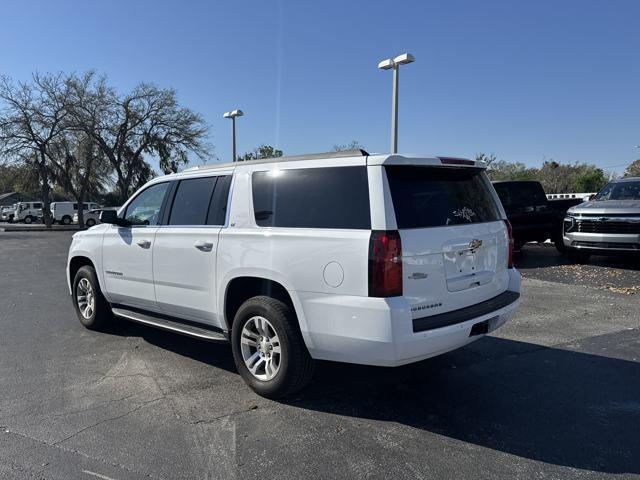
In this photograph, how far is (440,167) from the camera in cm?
395

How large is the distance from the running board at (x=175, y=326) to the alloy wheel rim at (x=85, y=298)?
1.99 ft

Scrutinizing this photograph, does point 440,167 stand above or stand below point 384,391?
above

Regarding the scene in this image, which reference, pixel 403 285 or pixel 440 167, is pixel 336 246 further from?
pixel 440 167

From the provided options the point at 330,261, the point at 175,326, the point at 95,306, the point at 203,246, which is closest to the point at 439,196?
the point at 330,261

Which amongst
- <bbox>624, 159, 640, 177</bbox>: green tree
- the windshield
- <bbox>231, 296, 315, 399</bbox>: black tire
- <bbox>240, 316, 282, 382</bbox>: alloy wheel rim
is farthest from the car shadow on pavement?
<bbox>624, 159, 640, 177</bbox>: green tree

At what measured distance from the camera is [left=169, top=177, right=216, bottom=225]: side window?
15.6 ft

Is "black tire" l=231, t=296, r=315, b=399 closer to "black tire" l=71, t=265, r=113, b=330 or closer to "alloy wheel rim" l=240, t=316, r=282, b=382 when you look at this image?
"alloy wheel rim" l=240, t=316, r=282, b=382

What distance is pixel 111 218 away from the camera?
5.53 m

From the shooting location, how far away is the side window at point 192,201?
15.6 feet

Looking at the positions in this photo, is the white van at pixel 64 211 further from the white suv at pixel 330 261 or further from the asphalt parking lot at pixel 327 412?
the white suv at pixel 330 261

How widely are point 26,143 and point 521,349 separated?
4407 cm

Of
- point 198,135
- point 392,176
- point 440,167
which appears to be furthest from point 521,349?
point 198,135

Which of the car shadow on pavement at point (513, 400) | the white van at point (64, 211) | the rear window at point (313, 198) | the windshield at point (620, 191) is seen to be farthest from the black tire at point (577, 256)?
the white van at point (64, 211)

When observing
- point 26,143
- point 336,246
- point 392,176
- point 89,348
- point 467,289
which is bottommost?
point 89,348
